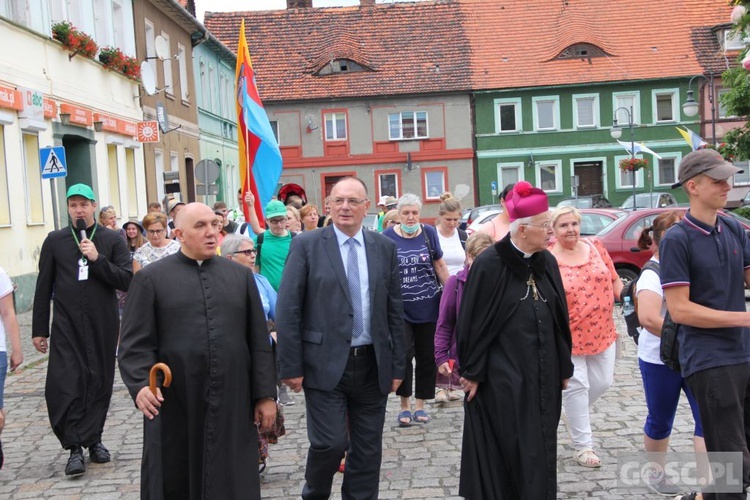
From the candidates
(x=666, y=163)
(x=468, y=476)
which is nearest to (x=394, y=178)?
(x=666, y=163)

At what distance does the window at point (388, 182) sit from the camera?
161 ft

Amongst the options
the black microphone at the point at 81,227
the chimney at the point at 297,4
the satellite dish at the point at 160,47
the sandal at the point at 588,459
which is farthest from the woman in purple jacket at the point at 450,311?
the chimney at the point at 297,4

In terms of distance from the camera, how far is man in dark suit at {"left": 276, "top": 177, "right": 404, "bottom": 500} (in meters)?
5.34

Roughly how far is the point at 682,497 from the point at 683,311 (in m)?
1.61

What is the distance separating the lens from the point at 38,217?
19.7 meters

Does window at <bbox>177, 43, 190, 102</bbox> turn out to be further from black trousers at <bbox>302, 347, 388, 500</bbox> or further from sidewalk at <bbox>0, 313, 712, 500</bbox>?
black trousers at <bbox>302, 347, 388, 500</bbox>

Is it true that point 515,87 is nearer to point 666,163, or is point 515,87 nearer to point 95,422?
point 666,163

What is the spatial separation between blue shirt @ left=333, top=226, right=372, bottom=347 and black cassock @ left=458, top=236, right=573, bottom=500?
0.58 m

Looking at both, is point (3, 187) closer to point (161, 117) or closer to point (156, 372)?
point (161, 117)

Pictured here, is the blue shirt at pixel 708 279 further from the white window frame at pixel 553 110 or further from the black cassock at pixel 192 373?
the white window frame at pixel 553 110

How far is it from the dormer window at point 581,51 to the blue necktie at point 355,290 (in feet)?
152

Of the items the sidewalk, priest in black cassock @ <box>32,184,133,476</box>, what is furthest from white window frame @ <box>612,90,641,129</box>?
priest in black cassock @ <box>32,184,133,476</box>

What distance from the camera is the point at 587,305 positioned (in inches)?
271

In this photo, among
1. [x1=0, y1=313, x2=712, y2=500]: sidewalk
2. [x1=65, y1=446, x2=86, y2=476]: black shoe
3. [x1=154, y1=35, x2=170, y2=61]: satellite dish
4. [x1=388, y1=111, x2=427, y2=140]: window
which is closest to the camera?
[x1=0, y1=313, x2=712, y2=500]: sidewalk
